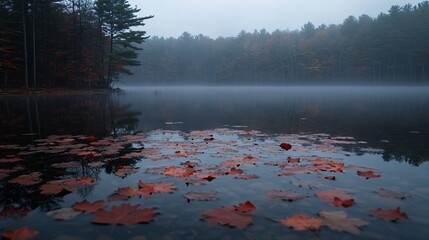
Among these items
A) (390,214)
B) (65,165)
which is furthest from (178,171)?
(390,214)

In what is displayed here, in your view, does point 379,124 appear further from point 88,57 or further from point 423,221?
point 88,57

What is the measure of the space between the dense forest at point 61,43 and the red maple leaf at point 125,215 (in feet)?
106

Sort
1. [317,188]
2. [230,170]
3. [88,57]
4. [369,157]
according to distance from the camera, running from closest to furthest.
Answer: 1. [317,188]
2. [230,170]
3. [369,157]
4. [88,57]

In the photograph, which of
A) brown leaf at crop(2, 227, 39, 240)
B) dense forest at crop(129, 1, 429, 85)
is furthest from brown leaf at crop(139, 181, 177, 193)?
dense forest at crop(129, 1, 429, 85)

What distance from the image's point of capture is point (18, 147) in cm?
616

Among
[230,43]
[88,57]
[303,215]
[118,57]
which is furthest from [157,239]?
[230,43]

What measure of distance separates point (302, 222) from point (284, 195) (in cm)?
73

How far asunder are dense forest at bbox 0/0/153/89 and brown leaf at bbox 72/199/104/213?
3204 cm

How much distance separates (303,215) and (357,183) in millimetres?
1568

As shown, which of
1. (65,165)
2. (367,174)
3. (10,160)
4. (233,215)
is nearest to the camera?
(233,215)

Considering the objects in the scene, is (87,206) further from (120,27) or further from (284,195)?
(120,27)

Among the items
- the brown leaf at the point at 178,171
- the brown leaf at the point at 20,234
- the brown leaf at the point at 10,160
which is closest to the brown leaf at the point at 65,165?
the brown leaf at the point at 10,160

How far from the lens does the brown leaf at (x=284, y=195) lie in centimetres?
341

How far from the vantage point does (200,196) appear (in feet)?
11.3
